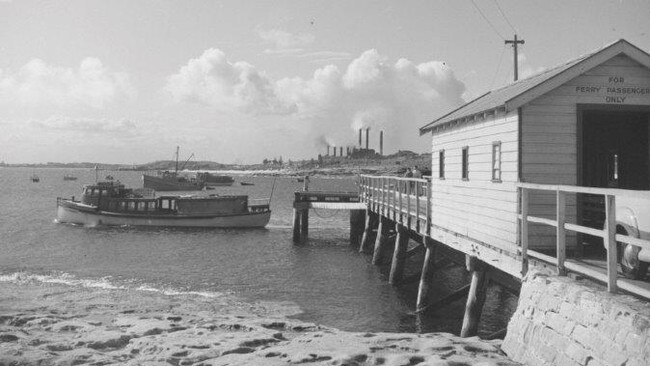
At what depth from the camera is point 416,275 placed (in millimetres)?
20188

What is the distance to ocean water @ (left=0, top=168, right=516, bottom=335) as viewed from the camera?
16609 millimetres

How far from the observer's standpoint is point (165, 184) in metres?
107

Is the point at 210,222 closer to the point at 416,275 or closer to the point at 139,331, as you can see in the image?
the point at 416,275

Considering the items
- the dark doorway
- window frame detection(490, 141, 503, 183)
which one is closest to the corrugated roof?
window frame detection(490, 141, 503, 183)

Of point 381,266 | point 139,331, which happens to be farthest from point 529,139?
point 381,266

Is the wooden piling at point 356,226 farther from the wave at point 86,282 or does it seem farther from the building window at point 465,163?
the building window at point 465,163

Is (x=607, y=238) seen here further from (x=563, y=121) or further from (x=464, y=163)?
(x=464, y=163)

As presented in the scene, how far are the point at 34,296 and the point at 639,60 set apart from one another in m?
18.6

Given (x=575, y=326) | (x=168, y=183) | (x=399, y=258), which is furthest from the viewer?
(x=168, y=183)

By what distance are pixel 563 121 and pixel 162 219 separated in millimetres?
36452

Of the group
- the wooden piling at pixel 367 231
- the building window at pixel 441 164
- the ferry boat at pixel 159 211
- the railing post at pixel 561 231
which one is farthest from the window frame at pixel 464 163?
the ferry boat at pixel 159 211


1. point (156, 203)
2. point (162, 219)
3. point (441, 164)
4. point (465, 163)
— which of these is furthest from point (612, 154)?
point (156, 203)

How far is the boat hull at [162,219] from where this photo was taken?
4175 centimetres

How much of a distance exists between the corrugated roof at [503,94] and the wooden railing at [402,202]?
2.16m
